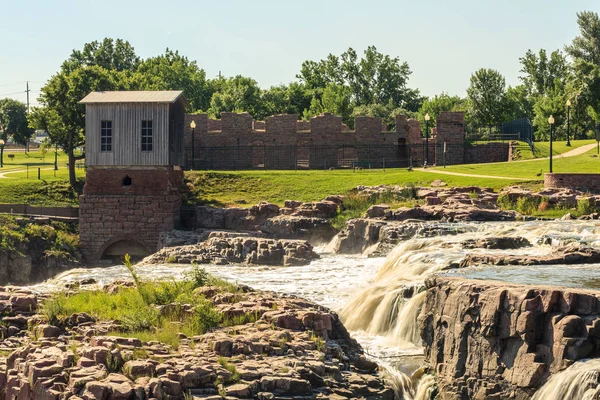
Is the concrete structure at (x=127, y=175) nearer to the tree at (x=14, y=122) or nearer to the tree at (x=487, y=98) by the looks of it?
the tree at (x=487, y=98)

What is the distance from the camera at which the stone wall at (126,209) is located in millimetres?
47812

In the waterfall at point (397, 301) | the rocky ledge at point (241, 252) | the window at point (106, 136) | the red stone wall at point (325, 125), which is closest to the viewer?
the waterfall at point (397, 301)

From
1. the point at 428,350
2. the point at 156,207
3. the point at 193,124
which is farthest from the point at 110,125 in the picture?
the point at 428,350

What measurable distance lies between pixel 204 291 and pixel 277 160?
37724 millimetres

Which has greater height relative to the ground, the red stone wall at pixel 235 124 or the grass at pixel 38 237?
the red stone wall at pixel 235 124

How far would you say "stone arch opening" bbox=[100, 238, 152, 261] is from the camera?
4791 centimetres

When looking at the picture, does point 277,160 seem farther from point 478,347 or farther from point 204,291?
point 478,347

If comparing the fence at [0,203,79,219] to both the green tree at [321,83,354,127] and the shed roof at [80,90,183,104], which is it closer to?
the shed roof at [80,90,183,104]

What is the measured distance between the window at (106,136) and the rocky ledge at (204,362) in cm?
2746

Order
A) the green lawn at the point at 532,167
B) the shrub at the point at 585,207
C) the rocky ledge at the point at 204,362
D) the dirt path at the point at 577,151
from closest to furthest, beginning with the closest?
1. the rocky ledge at the point at 204,362
2. the shrub at the point at 585,207
3. the green lawn at the point at 532,167
4. the dirt path at the point at 577,151

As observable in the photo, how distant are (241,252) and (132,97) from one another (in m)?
12.0

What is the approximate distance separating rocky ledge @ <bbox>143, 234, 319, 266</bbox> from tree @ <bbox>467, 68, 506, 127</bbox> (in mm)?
44076

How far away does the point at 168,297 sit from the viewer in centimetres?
2345

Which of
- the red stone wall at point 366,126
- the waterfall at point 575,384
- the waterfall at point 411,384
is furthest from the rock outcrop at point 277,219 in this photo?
the waterfall at point 575,384
